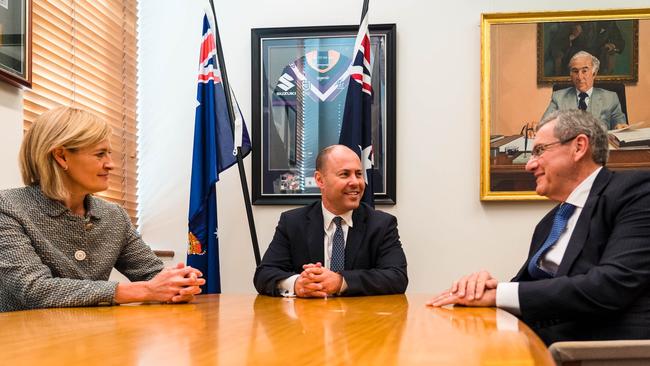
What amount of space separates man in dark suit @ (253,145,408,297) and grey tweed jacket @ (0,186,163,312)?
59cm

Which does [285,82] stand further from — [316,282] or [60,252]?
[60,252]

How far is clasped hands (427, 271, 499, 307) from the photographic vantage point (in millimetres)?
2061

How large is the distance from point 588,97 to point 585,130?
1.73 metres

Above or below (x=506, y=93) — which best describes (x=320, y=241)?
below

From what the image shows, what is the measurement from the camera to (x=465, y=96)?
4.07 m

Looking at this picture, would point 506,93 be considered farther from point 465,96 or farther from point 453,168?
point 453,168

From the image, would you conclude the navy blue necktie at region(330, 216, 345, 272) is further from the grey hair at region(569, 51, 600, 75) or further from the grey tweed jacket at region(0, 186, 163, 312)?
the grey hair at region(569, 51, 600, 75)

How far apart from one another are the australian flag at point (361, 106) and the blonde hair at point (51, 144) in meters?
1.80

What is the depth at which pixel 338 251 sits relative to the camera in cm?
298

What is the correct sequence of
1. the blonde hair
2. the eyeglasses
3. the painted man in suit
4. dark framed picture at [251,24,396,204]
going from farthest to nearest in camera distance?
dark framed picture at [251,24,396,204]
the painted man in suit
the eyeglasses
the blonde hair

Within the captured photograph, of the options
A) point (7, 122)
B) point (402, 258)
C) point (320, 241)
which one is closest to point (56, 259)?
point (7, 122)

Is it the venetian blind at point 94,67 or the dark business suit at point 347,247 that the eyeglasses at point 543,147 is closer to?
the dark business suit at point 347,247

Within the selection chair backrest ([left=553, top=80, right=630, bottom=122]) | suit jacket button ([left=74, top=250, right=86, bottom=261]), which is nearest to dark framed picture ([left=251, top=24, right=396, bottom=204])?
chair backrest ([left=553, top=80, right=630, bottom=122])

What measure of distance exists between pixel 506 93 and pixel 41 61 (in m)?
2.50
